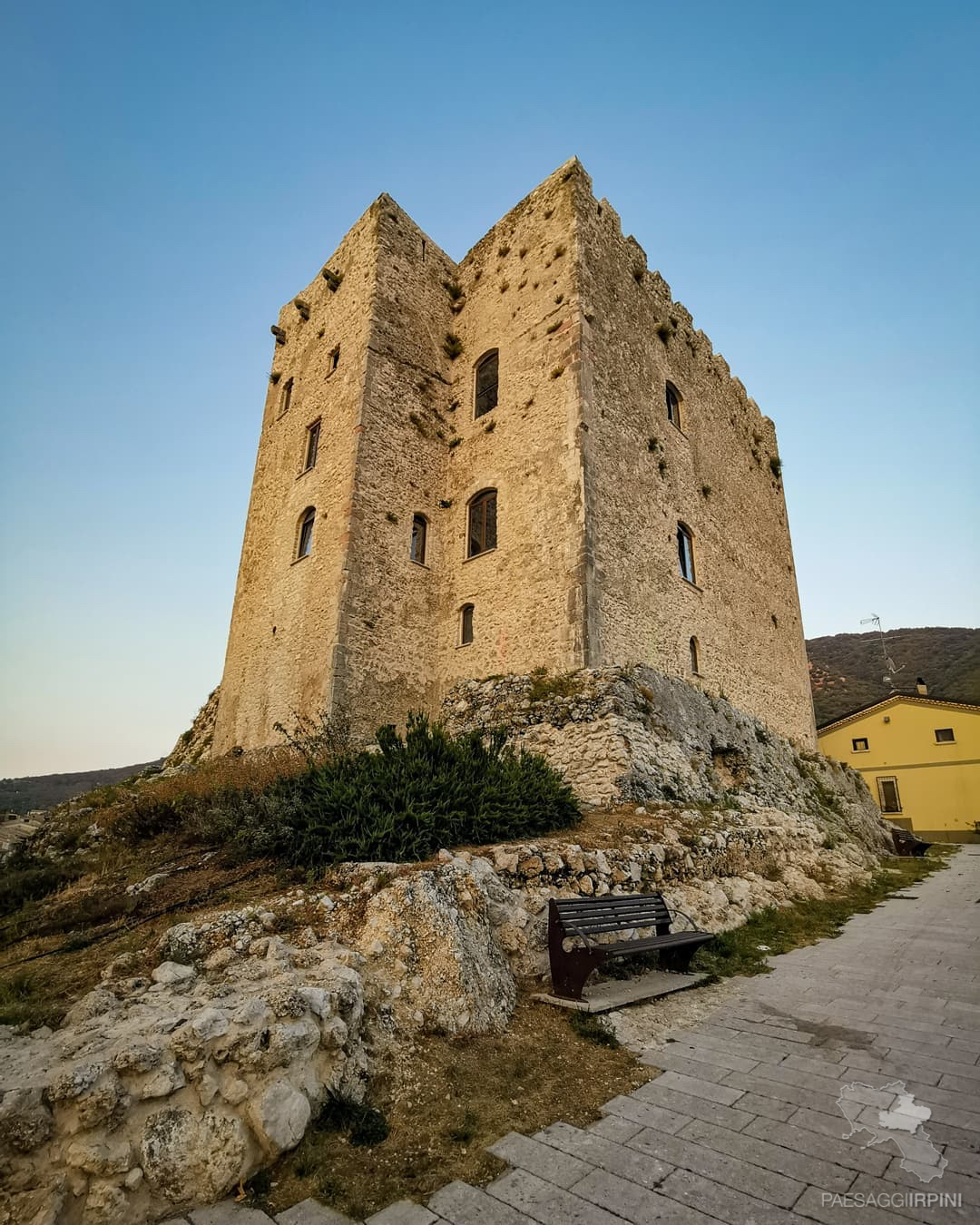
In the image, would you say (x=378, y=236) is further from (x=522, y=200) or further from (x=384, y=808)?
(x=384, y=808)

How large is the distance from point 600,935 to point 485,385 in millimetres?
14205

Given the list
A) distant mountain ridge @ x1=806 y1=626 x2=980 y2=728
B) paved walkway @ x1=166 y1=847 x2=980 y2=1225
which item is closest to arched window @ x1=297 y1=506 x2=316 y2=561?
paved walkway @ x1=166 y1=847 x2=980 y2=1225

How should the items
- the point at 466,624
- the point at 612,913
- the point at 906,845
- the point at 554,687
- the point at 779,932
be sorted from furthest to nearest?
the point at 906,845 → the point at 466,624 → the point at 554,687 → the point at 779,932 → the point at 612,913

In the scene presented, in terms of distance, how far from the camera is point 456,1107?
331cm

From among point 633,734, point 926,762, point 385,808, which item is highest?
point 926,762

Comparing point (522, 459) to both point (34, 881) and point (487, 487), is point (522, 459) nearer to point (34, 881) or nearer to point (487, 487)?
point (487, 487)

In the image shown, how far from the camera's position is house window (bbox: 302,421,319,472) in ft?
54.4

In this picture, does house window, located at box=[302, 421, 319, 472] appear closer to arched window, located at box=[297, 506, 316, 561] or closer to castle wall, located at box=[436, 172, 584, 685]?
arched window, located at box=[297, 506, 316, 561]

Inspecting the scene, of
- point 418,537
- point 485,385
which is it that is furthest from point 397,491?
point 485,385

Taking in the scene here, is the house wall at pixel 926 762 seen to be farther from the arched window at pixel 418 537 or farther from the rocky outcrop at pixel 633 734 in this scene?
the arched window at pixel 418 537

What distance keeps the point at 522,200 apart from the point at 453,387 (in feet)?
17.2

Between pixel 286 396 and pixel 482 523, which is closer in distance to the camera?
pixel 482 523

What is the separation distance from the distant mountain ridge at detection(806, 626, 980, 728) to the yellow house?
807 cm

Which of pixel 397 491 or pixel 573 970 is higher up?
pixel 397 491
